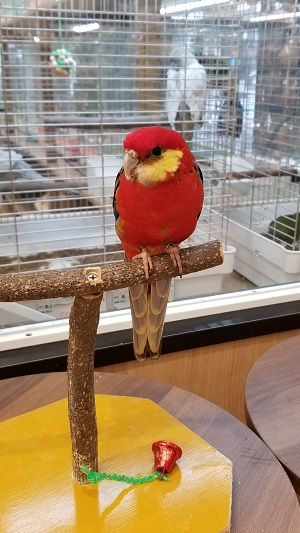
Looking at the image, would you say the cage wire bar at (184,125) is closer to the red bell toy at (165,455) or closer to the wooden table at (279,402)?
the wooden table at (279,402)

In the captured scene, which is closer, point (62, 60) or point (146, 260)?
point (146, 260)

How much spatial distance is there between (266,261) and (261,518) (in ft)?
3.08

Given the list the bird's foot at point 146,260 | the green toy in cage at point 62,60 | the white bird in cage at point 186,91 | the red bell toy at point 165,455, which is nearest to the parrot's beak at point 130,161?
the bird's foot at point 146,260

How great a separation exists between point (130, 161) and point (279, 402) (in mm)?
502

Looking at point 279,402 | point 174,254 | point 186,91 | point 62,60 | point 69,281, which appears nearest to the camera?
point 69,281

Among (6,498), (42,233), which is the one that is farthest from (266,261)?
(6,498)

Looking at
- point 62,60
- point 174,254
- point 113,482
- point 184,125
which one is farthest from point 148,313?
point 62,60

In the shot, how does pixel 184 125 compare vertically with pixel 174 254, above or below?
above

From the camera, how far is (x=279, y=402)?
88 centimetres

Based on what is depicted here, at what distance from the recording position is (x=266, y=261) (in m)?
1.49

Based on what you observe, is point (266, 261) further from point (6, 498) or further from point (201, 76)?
point (6, 498)

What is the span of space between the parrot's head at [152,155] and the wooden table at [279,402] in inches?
17.3

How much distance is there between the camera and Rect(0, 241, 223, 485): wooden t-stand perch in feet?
1.93

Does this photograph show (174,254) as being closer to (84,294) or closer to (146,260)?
(146,260)
